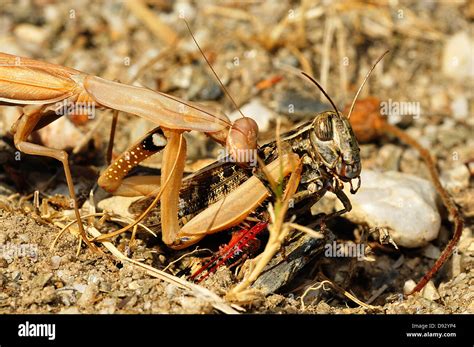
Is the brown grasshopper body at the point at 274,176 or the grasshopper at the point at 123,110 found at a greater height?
the grasshopper at the point at 123,110

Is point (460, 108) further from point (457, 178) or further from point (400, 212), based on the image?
point (400, 212)

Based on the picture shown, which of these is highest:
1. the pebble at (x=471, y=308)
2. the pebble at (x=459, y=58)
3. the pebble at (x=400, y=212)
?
the pebble at (x=459, y=58)

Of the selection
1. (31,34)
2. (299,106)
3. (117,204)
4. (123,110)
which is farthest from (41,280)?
(31,34)

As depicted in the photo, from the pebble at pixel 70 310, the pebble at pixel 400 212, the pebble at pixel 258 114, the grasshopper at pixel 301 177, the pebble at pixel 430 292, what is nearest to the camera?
the pebble at pixel 70 310

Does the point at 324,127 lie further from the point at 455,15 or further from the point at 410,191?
the point at 455,15

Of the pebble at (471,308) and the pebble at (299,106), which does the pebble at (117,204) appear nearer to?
the pebble at (299,106)

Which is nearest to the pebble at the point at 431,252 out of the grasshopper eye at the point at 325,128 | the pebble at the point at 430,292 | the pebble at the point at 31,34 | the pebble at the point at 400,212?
the pebble at the point at 400,212

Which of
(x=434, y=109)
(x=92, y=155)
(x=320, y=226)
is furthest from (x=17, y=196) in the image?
(x=434, y=109)
